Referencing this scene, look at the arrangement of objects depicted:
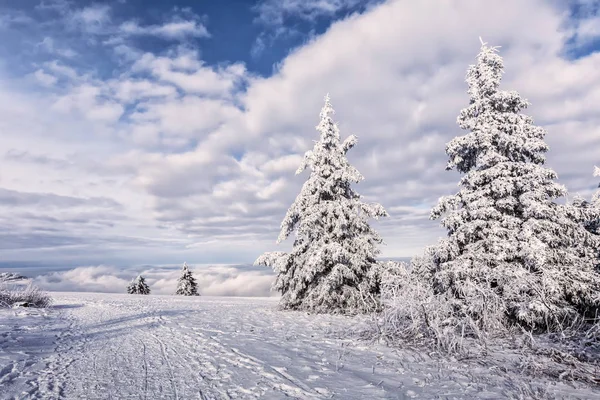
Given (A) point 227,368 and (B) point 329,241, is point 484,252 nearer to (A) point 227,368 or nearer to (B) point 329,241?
(B) point 329,241

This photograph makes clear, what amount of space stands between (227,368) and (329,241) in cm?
937

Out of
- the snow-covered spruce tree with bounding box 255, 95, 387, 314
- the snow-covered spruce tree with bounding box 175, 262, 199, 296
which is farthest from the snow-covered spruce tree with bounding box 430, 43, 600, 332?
the snow-covered spruce tree with bounding box 175, 262, 199, 296

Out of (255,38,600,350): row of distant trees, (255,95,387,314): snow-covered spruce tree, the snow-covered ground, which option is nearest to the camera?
the snow-covered ground

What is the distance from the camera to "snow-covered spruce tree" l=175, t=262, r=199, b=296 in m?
38.7

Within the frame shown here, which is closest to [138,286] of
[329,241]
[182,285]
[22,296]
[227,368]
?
[182,285]

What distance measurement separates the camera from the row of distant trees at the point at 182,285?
3888 centimetres

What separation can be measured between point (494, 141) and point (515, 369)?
786cm

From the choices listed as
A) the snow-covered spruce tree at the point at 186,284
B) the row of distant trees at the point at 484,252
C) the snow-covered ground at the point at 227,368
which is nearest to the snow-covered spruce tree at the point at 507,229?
the row of distant trees at the point at 484,252

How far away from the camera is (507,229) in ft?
38.5

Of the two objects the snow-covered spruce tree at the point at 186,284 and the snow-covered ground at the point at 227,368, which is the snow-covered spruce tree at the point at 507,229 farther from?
the snow-covered spruce tree at the point at 186,284

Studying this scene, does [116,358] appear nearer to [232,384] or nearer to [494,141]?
[232,384]

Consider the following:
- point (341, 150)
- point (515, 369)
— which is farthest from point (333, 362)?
point (341, 150)

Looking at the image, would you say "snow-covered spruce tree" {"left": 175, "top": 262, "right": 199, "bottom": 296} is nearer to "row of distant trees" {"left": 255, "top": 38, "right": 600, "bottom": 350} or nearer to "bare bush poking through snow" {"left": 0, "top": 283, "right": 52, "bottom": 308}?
"bare bush poking through snow" {"left": 0, "top": 283, "right": 52, "bottom": 308}

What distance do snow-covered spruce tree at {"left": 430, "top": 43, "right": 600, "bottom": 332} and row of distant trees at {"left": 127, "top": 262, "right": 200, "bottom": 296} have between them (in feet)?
104
